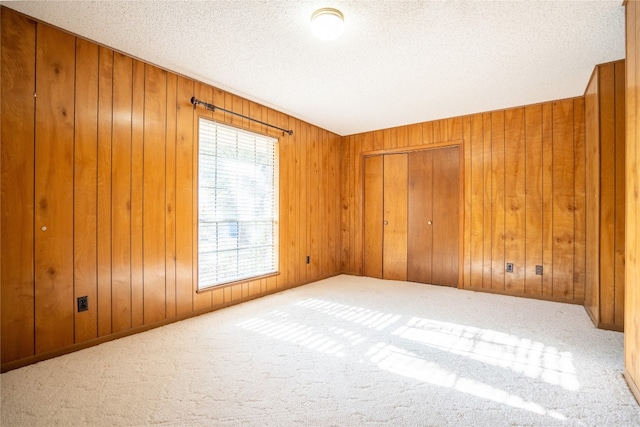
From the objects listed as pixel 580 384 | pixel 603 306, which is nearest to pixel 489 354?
pixel 580 384

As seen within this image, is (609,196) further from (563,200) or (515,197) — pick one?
(515,197)

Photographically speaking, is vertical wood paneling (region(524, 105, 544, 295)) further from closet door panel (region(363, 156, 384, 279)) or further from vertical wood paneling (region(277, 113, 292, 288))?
vertical wood paneling (region(277, 113, 292, 288))

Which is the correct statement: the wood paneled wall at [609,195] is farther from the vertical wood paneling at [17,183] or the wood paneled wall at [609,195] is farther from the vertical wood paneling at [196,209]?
the vertical wood paneling at [17,183]

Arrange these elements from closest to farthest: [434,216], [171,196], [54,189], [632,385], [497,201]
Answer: [632,385]
[54,189]
[171,196]
[497,201]
[434,216]

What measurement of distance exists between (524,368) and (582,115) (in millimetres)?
3148

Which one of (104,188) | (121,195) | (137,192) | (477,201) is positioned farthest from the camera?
(477,201)

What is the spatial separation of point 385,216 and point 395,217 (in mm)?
171

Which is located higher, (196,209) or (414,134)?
(414,134)

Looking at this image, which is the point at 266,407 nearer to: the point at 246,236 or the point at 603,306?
the point at 246,236

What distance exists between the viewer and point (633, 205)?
72.6 inches

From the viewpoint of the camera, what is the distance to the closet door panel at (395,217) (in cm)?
483

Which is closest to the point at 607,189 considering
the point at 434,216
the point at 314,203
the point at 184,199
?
the point at 434,216

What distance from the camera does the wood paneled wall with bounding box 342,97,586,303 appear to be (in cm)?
362

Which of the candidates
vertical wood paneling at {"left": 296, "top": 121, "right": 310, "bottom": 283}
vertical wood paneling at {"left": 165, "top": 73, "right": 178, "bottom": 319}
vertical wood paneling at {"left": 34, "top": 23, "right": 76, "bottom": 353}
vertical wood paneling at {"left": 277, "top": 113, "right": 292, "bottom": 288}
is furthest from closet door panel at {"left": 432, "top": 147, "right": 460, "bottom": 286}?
vertical wood paneling at {"left": 34, "top": 23, "right": 76, "bottom": 353}
